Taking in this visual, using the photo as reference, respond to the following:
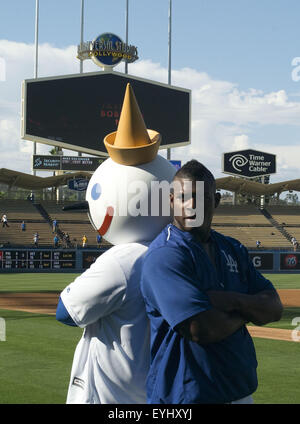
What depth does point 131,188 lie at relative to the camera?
341cm

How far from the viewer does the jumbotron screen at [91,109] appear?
3869 centimetres

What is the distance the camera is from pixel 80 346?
127 inches

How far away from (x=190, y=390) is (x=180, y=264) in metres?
0.50

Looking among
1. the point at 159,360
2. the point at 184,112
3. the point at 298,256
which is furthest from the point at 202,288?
the point at 184,112

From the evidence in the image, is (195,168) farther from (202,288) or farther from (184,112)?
(184,112)

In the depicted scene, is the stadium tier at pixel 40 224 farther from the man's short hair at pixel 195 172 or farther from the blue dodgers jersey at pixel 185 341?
the blue dodgers jersey at pixel 185 341

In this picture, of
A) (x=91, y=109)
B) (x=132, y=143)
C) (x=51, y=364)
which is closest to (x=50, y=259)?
(x=91, y=109)

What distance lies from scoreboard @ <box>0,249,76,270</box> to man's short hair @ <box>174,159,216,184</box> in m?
31.0

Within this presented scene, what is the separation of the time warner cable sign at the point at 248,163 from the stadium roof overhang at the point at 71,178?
9.29 ft

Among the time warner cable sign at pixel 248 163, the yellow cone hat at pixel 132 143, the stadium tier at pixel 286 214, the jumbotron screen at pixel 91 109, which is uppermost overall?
the jumbotron screen at pixel 91 109

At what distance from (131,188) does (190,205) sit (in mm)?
803

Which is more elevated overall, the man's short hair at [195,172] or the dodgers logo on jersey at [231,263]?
the man's short hair at [195,172]

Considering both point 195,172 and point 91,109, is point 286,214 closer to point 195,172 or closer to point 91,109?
point 91,109

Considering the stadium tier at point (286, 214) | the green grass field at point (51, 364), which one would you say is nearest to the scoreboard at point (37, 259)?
the green grass field at point (51, 364)
